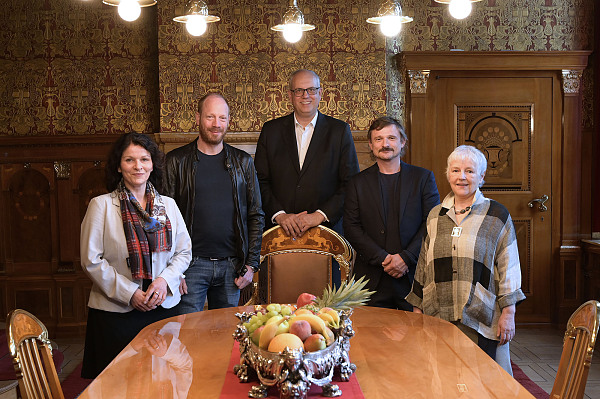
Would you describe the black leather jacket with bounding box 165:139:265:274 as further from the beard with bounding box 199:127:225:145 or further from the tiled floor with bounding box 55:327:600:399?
the tiled floor with bounding box 55:327:600:399

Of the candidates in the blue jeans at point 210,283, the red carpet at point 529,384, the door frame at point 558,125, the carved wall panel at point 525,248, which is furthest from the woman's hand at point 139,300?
the carved wall panel at point 525,248

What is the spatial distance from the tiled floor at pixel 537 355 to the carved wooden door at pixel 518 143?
0.31 metres

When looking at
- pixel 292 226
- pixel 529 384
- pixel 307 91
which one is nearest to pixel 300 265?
pixel 292 226

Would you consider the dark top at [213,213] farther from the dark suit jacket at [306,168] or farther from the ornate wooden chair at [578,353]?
the ornate wooden chair at [578,353]

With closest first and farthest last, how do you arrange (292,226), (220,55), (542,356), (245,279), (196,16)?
(196,16)
(292,226)
(245,279)
(542,356)
(220,55)

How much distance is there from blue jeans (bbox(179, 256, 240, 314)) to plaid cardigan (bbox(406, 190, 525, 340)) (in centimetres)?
113

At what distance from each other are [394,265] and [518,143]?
2990mm

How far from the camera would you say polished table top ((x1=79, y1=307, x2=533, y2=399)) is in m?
1.86

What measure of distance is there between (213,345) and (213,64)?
3647 mm

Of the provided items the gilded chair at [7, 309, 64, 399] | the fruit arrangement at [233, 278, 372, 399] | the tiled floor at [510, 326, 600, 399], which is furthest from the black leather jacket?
the tiled floor at [510, 326, 600, 399]

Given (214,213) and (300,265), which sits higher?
(214,213)

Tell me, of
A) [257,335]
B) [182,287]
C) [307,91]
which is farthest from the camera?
[307,91]

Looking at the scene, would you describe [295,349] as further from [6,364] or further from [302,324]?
Answer: [6,364]

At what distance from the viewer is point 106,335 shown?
3072 mm
